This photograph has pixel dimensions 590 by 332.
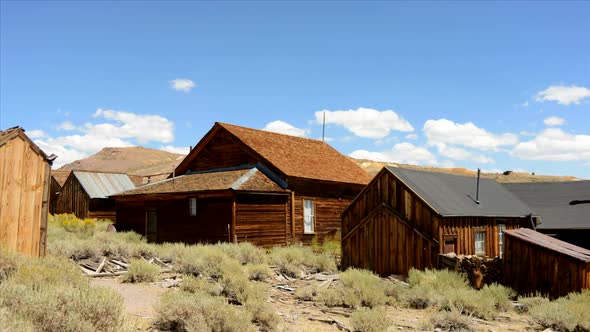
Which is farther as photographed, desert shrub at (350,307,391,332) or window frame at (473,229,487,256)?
window frame at (473,229,487,256)

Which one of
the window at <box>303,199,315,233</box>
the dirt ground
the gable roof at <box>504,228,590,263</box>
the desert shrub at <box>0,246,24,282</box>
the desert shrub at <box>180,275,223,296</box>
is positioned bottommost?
the dirt ground

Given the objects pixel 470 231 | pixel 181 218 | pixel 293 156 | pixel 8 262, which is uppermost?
pixel 293 156

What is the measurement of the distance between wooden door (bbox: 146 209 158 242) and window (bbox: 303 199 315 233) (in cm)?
731

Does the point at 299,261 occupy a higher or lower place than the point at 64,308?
lower

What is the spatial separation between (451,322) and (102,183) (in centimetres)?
3295

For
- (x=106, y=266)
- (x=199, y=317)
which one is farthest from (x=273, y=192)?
(x=199, y=317)

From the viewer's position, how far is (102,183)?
39.2m

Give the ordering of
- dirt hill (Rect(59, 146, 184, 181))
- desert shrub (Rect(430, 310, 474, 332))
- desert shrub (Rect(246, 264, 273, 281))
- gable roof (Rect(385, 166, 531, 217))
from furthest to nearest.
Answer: dirt hill (Rect(59, 146, 184, 181)) < gable roof (Rect(385, 166, 531, 217)) < desert shrub (Rect(246, 264, 273, 281)) < desert shrub (Rect(430, 310, 474, 332))

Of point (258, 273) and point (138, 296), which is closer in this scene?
point (138, 296)

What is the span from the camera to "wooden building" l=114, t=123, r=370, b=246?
2456cm

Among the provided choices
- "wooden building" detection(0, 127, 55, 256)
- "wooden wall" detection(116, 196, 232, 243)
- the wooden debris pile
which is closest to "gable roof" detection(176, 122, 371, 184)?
"wooden wall" detection(116, 196, 232, 243)

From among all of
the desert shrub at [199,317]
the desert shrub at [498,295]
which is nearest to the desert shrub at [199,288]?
the desert shrub at [199,317]

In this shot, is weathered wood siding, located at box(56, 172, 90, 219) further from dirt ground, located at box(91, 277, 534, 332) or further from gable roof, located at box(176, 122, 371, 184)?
dirt ground, located at box(91, 277, 534, 332)

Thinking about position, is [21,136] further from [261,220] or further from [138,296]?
[261,220]
